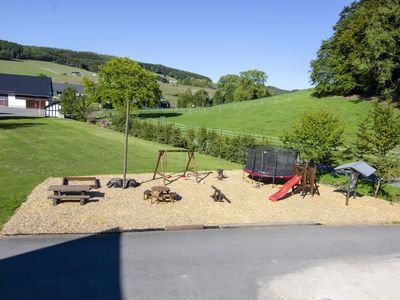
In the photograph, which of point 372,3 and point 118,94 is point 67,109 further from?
point 372,3

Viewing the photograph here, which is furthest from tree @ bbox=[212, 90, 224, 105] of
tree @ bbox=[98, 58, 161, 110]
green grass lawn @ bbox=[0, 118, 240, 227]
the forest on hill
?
green grass lawn @ bbox=[0, 118, 240, 227]

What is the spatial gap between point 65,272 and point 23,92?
228ft

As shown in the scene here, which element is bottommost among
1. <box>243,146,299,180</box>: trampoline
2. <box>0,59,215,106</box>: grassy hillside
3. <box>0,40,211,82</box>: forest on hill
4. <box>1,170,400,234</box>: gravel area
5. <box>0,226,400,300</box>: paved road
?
<box>1,170,400,234</box>: gravel area

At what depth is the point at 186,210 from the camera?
41.4 ft

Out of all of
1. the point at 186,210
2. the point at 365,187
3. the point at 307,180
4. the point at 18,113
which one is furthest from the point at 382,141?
the point at 18,113

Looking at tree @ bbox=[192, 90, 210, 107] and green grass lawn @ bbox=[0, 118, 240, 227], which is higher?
tree @ bbox=[192, 90, 210, 107]

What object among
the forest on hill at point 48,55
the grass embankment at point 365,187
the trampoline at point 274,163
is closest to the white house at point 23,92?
the trampoline at point 274,163

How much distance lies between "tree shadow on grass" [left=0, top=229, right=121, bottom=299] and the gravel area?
133 cm

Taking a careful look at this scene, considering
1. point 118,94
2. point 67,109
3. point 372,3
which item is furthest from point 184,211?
point 118,94

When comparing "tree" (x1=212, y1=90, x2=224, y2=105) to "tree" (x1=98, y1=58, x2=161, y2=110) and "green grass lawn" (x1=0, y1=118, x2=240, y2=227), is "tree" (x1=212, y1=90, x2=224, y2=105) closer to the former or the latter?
"tree" (x1=98, y1=58, x2=161, y2=110)

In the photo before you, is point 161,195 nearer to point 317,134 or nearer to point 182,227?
point 182,227

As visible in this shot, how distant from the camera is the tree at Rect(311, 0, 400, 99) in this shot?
3866 cm

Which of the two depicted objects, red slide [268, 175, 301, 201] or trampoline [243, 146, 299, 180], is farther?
trampoline [243, 146, 299, 180]

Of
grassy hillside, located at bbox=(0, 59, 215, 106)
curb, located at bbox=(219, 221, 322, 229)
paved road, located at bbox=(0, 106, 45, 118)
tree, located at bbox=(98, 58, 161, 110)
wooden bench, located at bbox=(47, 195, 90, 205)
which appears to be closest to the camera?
curb, located at bbox=(219, 221, 322, 229)
